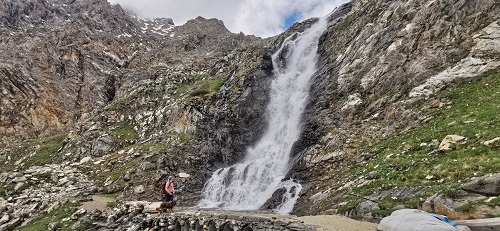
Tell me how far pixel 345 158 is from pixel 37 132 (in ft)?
251

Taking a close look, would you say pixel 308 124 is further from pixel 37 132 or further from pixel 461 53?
pixel 37 132

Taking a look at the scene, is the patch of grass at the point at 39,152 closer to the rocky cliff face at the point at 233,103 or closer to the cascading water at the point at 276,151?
the rocky cliff face at the point at 233,103

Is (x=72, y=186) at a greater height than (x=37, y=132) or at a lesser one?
lesser

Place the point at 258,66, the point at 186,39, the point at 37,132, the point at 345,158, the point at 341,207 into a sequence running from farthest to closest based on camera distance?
the point at 186,39, the point at 37,132, the point at 258,66, the point at 345,158, the point at 341,207

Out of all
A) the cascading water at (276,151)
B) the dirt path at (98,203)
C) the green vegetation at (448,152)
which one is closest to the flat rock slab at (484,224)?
the green vegetation at (448,152)

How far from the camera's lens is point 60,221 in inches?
1132

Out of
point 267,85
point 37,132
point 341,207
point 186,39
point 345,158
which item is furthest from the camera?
point 186,39

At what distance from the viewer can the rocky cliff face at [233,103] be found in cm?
3162

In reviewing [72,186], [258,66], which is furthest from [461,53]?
[72,186]

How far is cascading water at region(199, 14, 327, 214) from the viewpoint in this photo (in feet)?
121

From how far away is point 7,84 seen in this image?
80625 millimetres

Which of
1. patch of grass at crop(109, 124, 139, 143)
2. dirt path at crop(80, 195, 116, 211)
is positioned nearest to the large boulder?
dirt path at crop(80, 195, 116, 211)

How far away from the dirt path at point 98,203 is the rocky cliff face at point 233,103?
174cm

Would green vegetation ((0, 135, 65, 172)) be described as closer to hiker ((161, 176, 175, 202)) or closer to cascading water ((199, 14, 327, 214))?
cascading water ((199, 14, 327, 214))
